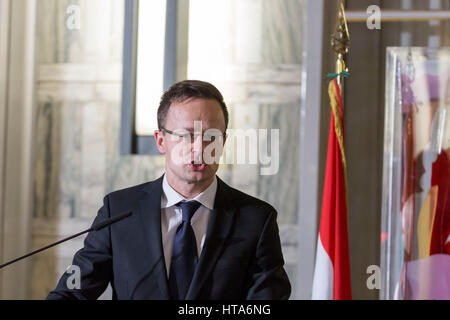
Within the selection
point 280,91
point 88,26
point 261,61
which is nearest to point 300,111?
point 280,91

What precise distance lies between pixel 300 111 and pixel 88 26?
0.86m

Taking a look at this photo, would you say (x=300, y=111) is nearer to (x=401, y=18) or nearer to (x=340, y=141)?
(x=340, y=141)

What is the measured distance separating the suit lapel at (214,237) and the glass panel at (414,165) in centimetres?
95

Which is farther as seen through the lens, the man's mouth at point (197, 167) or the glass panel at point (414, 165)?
the glass panel at point (414, 165)

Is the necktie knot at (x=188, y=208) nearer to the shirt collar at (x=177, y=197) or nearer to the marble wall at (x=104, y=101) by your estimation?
the shirt collar at (x=177, y=197)

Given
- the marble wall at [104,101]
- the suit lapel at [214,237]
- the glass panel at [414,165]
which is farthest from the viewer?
the glass panel at [414,165]

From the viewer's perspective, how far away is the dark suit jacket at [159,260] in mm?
1502

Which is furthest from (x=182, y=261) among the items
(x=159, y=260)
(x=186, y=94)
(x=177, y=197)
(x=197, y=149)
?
(x=186, y=94)

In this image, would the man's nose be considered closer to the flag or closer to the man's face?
the man's face

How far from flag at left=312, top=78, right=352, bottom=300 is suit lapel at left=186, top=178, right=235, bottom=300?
642mm

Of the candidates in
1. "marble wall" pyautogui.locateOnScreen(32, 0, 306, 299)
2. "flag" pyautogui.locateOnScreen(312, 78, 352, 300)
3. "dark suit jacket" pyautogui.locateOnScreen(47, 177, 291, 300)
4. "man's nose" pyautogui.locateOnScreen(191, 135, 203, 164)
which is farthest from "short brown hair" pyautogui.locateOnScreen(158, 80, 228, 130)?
"flag" pyautogui.locateOnScreen(312, 78, 352, 300)

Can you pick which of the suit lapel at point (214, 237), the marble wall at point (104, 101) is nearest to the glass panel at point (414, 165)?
the marble wall at point (104, 101)

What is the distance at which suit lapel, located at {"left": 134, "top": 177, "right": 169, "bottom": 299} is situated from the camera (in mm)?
1506
